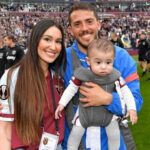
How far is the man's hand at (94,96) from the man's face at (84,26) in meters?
0.41

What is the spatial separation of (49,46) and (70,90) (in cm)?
35

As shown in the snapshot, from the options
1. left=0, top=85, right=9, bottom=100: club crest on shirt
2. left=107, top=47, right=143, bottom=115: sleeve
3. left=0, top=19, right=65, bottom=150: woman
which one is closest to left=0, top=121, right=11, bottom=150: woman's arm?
left=0, top=19, right=65, bottom=150: woman

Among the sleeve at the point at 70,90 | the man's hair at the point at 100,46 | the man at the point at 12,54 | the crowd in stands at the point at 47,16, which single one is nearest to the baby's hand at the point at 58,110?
the sleeve at the point at 70,90

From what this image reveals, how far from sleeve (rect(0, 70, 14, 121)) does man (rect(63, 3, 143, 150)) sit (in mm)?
431

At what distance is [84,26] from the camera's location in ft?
11.5

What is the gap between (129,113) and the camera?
130 inches

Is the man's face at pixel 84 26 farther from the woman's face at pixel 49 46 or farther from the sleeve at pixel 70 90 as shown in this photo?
the sleeve at pixel 70 90

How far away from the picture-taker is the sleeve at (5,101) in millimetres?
3244

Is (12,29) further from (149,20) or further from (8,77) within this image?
(8,77)

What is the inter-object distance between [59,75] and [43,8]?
4340 cm

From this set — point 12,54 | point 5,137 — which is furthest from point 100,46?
point 12,54

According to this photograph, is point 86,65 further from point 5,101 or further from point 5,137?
point 5,137

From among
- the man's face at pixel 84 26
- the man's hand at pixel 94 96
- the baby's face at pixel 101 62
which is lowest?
the man's hand at pixel 94 96

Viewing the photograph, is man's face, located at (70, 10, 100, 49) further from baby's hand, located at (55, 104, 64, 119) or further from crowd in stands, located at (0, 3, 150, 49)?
crowd in stands, located at (0, 3, 150, 49)
